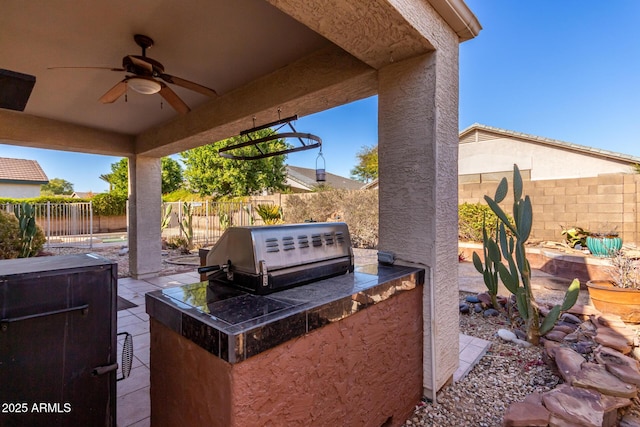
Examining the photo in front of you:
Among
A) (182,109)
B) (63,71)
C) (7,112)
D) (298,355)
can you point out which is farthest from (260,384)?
(7,112)

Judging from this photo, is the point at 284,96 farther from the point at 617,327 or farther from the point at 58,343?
the point at 617,327

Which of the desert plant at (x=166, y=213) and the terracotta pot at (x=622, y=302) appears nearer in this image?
the terracotta pot at (x=622, y=302)

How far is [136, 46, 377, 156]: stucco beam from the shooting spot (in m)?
2.69

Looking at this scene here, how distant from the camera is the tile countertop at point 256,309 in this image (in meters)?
1.11

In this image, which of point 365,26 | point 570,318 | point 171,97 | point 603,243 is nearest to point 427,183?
point 365,26

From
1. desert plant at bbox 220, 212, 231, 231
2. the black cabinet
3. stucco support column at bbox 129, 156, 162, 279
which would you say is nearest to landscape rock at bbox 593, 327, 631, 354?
the black cabinet

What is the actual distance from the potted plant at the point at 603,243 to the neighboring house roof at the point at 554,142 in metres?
5.66

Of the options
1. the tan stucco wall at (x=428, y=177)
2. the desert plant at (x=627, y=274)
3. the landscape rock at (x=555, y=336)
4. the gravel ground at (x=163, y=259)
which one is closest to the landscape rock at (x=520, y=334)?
the landscape rock at (x=555, y=336)

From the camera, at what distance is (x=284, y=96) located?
3.17m

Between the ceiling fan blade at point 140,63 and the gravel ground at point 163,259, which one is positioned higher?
the ceiling fan blade at point 140,63

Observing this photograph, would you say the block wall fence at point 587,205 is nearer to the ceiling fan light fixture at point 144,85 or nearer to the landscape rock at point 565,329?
the landscape rock at point 565,329

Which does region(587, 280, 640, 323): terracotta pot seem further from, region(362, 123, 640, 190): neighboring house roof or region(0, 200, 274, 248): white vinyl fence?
region(0, 200, 274, 248): white vinyl fence

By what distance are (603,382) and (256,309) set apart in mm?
2469

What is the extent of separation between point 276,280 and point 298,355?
0.42 m
